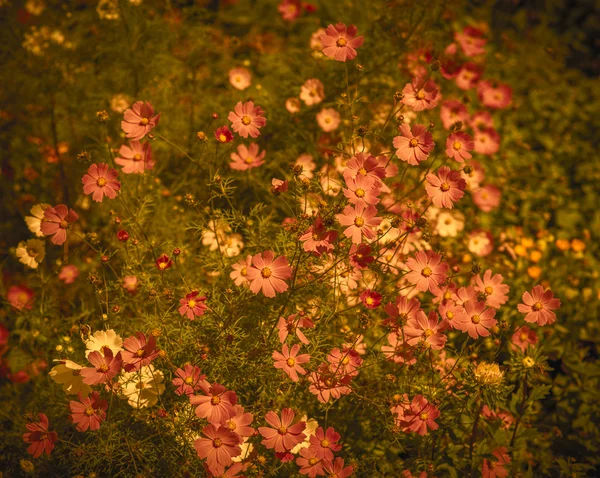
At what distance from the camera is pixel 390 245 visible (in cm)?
152

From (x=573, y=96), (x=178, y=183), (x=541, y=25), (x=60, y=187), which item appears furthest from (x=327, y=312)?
(x=541, y=25)

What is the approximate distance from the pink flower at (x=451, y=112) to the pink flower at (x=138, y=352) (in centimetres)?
183

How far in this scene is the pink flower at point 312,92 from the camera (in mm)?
2163

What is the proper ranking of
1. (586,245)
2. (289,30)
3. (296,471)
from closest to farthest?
(296,471)
(586,245)
(289,30)

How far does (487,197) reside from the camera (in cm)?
261

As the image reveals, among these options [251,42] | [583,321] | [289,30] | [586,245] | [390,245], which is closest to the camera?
[390,245]

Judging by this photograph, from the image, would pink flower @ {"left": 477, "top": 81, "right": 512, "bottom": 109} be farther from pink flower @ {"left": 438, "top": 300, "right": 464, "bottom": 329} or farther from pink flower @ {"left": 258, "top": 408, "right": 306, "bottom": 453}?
pink flower @ {"left": 258, "top": 408, "right": 306, "bottom": 453}

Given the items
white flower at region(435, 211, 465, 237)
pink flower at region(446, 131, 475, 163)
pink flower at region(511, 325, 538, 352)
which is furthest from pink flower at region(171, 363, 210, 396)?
white flower at region(435, 211, 465, 237)

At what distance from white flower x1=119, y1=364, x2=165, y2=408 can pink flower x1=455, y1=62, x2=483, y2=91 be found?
2314 mm

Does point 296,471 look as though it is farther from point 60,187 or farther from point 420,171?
point 60,187

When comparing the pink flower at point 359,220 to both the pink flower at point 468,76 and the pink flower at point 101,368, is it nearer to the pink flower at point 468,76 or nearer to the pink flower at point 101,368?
the pink flower at point 101,368

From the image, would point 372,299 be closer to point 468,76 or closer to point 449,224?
point 449,224

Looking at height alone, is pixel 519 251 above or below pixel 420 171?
below

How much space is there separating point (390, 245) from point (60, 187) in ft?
5.52
